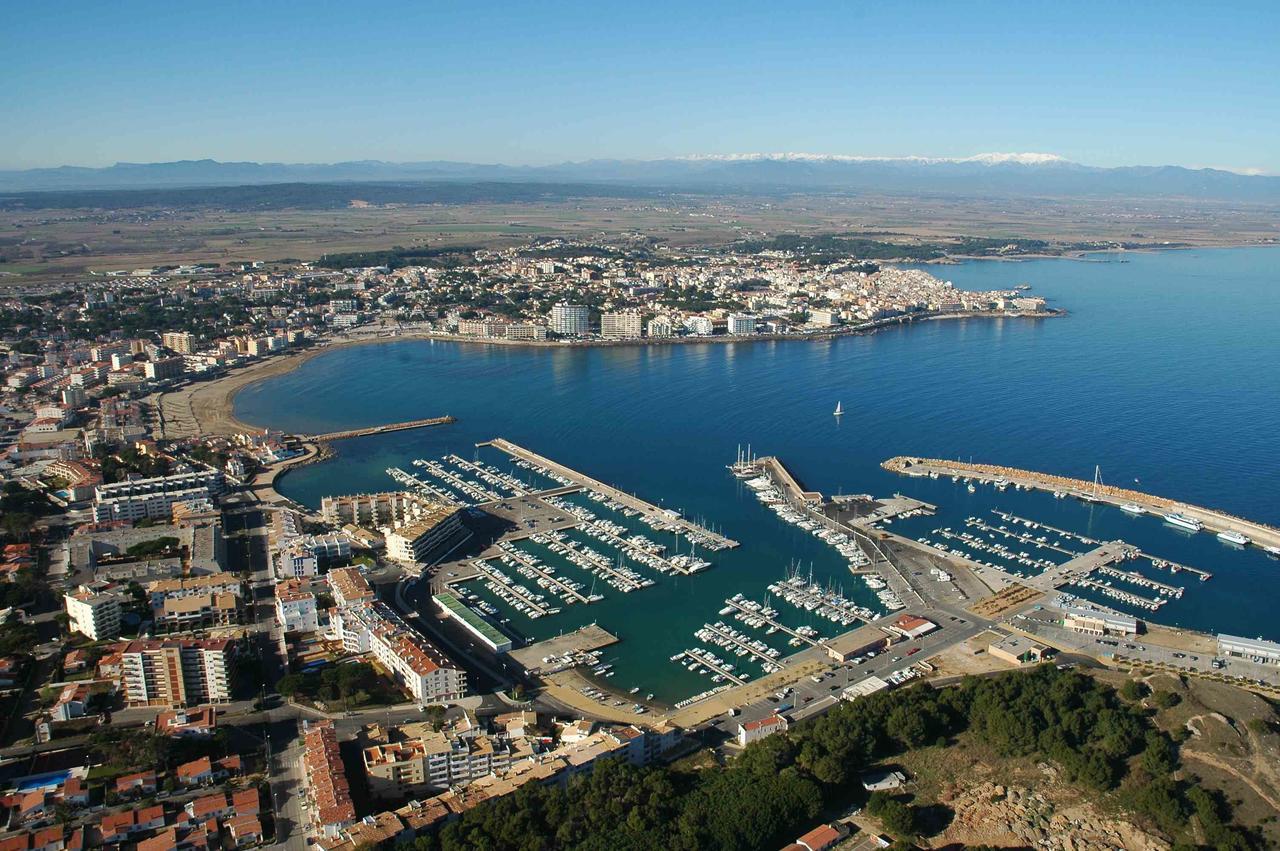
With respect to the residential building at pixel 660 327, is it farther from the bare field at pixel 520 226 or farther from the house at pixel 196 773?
the house at pixel 196 773

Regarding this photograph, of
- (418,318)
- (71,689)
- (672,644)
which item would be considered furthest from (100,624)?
(418,318)

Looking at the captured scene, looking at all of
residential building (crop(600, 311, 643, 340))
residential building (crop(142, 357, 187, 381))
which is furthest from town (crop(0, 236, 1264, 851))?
residential building (crop(600, 311, 643, 340))

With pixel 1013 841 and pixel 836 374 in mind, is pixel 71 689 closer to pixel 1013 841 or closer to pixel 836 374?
pixel 1013 841

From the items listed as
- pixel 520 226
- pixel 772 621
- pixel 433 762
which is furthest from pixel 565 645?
pixel 520 226

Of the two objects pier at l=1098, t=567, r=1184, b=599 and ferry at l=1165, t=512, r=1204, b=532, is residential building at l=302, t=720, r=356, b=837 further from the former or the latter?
ferry at l=1165, t=512, r=1204, b=532

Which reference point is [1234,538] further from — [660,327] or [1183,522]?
[660,327]

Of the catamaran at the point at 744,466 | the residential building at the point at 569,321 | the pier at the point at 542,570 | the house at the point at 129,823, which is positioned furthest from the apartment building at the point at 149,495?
the residential building at the point at 569,321
